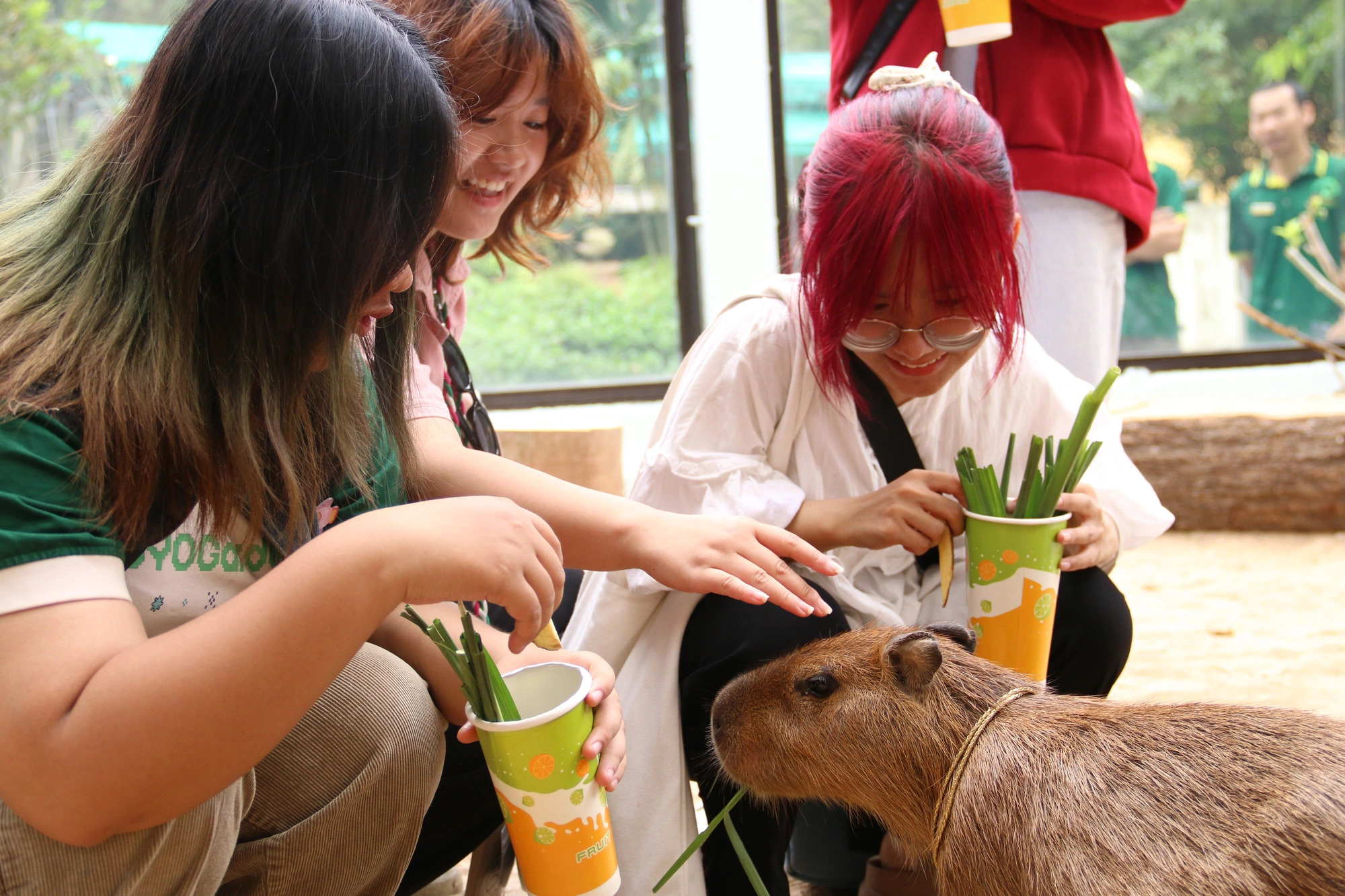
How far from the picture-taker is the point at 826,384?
178 cm

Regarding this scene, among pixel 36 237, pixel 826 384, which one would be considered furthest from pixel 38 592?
pixel 826 384

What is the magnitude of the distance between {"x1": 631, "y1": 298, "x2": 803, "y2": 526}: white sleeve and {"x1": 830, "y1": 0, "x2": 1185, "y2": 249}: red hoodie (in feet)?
2.84

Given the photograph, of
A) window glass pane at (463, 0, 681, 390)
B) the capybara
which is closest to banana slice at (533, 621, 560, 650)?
the capybara

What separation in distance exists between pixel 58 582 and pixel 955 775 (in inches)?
41.6

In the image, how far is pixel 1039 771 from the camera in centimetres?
128

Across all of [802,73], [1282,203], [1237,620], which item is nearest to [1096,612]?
[1237,620]

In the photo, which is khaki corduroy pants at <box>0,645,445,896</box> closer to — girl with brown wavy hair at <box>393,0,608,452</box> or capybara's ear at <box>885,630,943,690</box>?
girl with brown wavy hair at <box>393,0,608,452</box>

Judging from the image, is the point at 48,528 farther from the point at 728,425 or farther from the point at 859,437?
the point at 859,437

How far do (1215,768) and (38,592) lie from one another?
124 centimetres

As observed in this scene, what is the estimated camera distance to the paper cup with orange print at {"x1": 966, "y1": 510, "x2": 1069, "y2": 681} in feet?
4.85

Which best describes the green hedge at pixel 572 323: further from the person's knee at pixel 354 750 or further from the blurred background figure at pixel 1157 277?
the person's knee at pixel 354 750

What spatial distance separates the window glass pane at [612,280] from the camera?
5.96 metres

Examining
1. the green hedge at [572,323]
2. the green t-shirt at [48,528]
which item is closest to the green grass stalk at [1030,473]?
the green t-shirt at [48,528]

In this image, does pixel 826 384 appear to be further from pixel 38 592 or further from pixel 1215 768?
pixel 38 592
